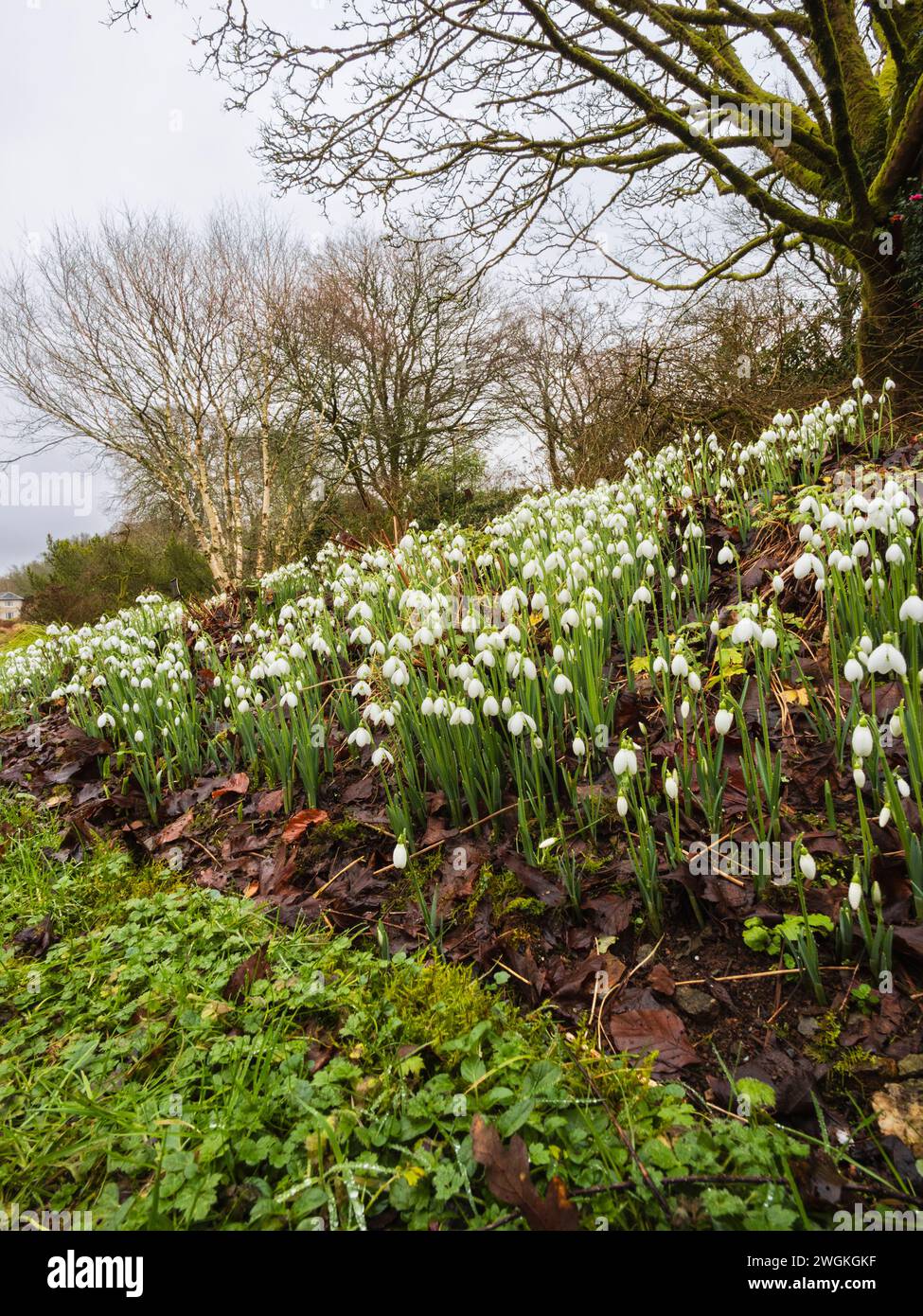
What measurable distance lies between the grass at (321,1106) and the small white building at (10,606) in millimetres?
23678

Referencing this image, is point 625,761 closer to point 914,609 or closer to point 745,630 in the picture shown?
point 745,630

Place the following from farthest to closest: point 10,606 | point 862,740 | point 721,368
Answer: point 10,606 < point 721,368 < point 862,740

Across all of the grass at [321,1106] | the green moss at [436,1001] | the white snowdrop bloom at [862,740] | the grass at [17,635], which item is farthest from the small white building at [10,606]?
the white snowdrop bloom at [862,740]

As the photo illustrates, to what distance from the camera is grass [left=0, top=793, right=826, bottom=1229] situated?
50.1 inches

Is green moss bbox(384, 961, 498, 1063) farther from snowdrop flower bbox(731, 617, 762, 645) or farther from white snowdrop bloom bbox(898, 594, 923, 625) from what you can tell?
white snowdrop bloom bbox(898, 594, 923, 625)

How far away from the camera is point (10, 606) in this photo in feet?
72.3

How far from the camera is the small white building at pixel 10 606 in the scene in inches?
843

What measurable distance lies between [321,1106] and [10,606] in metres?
26.2

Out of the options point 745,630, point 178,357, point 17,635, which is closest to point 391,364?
point 178,357

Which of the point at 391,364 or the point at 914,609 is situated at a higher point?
the point at 391,364

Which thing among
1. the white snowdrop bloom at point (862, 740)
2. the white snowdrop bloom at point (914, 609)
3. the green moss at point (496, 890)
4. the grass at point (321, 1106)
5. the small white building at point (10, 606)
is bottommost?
the grass at point (321, 1106)

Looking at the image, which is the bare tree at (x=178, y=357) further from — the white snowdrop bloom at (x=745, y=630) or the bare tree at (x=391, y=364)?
the white snowdrop bloom at (x=745, y=630)

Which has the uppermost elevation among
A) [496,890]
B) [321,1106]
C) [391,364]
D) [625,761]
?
[391,364]
